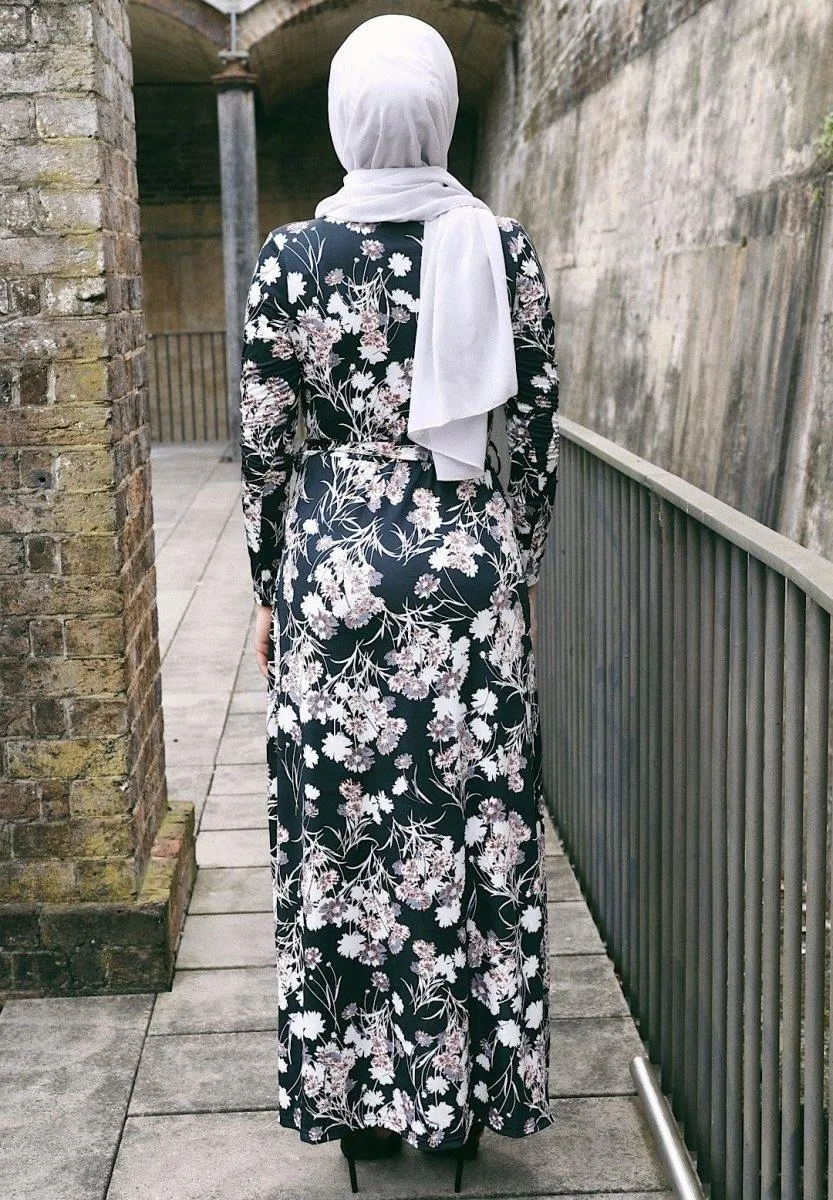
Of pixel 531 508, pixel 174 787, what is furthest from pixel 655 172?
pixel 531 508

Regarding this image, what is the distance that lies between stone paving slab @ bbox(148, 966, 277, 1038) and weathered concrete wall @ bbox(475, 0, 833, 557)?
96.6 inches

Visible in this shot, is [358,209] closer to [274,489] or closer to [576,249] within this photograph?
[274,489]

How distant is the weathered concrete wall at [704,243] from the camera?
17.5 feet

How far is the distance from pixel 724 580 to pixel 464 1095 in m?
1.01

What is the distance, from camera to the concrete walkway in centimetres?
263

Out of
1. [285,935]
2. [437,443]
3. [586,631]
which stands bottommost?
[285,935]

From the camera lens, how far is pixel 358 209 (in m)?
2.40

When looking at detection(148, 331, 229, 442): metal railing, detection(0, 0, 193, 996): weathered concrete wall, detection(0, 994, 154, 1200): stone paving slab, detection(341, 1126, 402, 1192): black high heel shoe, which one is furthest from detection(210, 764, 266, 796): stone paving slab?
detection(148, 331, 229, 442): metal railing

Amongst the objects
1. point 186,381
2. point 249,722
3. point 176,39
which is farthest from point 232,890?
point 186,381

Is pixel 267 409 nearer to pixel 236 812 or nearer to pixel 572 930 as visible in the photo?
pixel 572 930

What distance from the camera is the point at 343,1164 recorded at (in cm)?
272

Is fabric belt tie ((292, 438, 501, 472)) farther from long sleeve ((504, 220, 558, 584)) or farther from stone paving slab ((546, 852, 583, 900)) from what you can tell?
stone paving slab ((546, 852, 583, 900))

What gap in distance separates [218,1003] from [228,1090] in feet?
1.26

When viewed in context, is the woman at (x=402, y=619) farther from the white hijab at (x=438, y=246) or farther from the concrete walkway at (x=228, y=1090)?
the concrete walkway at (x=228, y=1090)
